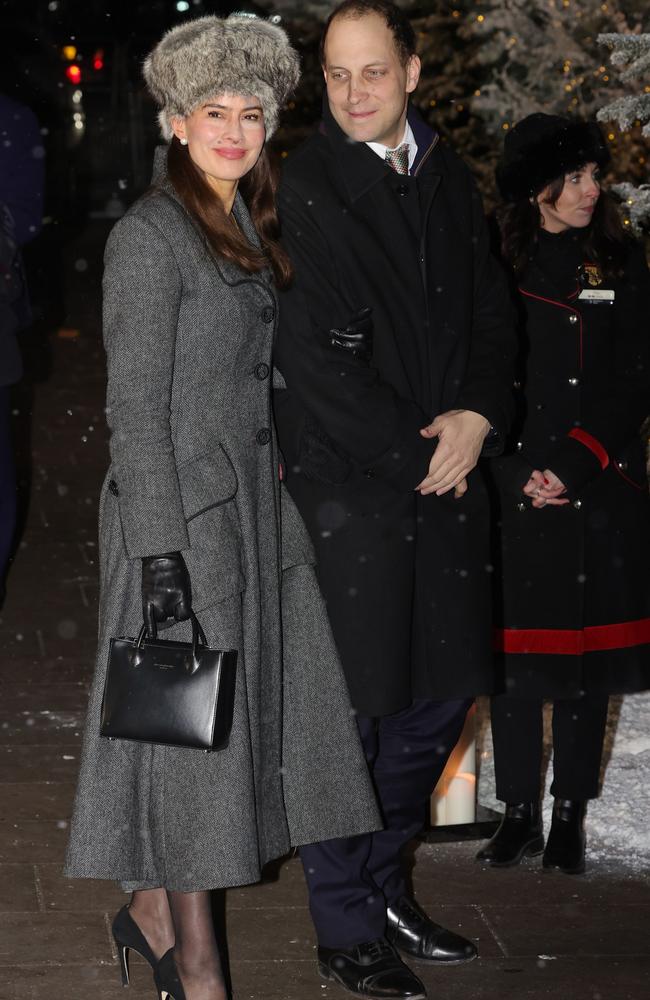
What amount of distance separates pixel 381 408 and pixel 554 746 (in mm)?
1641

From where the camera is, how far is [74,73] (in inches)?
1804

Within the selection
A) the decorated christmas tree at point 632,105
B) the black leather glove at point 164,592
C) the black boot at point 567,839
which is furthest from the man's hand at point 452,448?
the decorated christmas tree at point 632,105

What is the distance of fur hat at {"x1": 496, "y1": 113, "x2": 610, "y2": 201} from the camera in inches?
195

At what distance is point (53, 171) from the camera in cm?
3256

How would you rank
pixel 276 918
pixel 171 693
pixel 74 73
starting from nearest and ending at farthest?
pixel 171 693, pixel 276 918, pixel 74 73

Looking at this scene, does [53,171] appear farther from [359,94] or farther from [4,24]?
[359,94]

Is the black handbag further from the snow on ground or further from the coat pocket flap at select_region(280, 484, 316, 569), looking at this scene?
the snow on ground

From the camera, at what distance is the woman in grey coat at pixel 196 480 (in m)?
3.69

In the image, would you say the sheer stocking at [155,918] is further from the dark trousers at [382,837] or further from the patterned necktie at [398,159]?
the patterned necktie at [398,159]

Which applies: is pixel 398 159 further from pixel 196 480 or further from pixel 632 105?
pixel 632 105

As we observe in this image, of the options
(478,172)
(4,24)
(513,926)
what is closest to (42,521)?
(478,172)

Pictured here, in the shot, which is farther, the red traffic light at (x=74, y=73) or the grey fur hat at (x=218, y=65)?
the red traffic light at (x=74, y=73)

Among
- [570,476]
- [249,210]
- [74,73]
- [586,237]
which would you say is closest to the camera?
[249,210]

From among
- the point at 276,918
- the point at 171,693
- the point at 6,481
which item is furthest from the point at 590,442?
the point at 6,481
